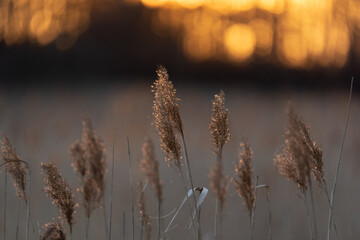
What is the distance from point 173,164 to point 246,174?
8.1 inches

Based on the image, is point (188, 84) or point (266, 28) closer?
point (188, 84)

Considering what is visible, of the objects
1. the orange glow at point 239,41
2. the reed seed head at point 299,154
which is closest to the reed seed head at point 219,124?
Answer: the reed seed head at point 299,154

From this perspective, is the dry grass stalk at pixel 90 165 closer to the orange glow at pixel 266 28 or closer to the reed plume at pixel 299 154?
the reed plume at pixel 299 154

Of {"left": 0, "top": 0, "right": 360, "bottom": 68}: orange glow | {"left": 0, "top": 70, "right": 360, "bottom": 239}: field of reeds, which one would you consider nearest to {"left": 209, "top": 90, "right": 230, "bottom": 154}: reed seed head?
{"left": 0, "top": 70, "right": 360, "bottom": 239}: field of reeds

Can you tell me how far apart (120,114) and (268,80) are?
3036 mm

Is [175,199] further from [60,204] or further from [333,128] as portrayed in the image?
[60,204]

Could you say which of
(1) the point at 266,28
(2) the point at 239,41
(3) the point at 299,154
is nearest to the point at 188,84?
(2) the point at 239,41

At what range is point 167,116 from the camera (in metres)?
1.45

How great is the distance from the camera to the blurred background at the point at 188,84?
3.30 m

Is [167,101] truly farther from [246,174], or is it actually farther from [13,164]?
[13,164]

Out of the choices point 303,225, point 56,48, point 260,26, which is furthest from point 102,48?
point 303,225

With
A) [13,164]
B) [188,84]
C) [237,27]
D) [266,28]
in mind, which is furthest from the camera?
[237,27]

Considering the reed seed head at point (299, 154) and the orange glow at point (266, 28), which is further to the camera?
the orange glow at point (266, 28)

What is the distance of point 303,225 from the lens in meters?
3.06
